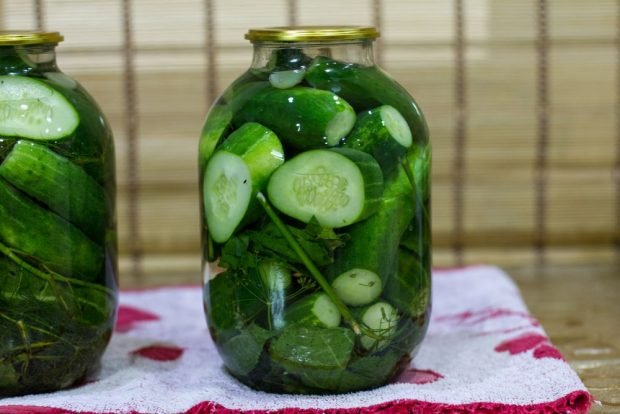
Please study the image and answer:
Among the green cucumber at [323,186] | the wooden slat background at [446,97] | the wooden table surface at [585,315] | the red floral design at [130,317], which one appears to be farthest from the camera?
the wooden slat background at [446,97]

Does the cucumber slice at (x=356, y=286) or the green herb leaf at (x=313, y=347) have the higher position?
the cucumber slice at (x=356, y=286)

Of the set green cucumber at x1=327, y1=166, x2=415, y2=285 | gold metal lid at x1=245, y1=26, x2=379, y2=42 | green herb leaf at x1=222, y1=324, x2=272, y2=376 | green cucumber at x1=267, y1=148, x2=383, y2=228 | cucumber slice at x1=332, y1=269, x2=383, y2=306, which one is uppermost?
gold metal lid at x1=245, y1=26, x2=379, y2=42

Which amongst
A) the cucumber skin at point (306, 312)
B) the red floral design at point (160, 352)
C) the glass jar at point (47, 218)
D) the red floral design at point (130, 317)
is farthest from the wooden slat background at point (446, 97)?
the cucumber skin at point (306, 312)

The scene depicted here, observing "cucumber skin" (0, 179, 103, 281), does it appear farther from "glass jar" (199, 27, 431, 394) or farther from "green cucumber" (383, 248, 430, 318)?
"green cucumber" (383, 248, 430, 318)

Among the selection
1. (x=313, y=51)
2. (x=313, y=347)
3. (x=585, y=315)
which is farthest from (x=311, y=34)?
(x=585, y=315)

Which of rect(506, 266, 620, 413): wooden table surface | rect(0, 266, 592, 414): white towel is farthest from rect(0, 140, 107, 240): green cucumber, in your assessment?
rect(506, 266, 620, 413): wooden table surface

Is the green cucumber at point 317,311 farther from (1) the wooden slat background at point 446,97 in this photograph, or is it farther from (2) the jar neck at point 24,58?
(1) the wooden slat background at point 446,97

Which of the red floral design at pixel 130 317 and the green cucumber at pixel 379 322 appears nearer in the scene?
the green cucumber at pixel 379 322

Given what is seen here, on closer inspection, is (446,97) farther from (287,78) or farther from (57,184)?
(57,184)
